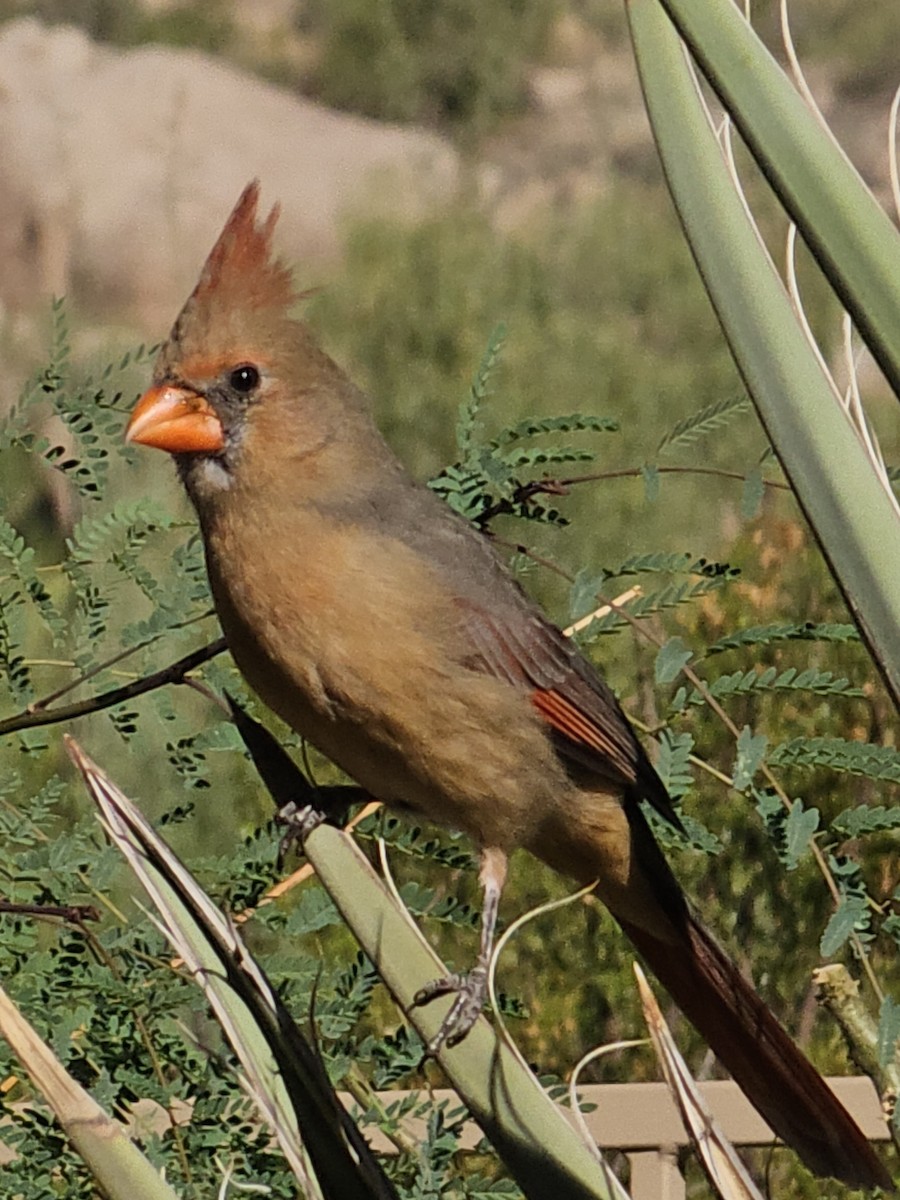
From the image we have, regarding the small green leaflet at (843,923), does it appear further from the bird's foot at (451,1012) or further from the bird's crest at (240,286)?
the bird's crest at (240,286)

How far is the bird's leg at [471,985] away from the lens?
4.02 ft

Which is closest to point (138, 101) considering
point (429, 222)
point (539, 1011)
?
point (429, 222)

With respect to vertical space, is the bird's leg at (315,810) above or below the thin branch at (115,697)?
below

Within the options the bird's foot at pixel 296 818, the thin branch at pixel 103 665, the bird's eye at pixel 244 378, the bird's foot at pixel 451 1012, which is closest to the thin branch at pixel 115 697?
the thin branch at pixel 103 665

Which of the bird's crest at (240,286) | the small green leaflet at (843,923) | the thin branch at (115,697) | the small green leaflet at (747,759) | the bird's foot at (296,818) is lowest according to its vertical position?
the small green leaflet at (843,923)

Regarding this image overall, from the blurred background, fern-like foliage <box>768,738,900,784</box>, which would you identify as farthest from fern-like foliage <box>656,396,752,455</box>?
the blurred background

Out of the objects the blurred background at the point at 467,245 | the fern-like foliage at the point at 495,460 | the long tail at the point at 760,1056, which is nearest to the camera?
the long tail at the point at 760,1056

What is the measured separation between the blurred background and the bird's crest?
59 cm

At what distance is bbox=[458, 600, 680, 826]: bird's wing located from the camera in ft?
6.74

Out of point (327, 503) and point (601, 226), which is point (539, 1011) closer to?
point (327, 503)

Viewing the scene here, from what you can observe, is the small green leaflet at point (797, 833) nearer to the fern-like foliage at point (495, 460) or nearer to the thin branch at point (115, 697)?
the fern-like foliage at point (495, 460)

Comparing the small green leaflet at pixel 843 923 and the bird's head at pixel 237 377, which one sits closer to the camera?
the small green leaflet at pixel 843 923

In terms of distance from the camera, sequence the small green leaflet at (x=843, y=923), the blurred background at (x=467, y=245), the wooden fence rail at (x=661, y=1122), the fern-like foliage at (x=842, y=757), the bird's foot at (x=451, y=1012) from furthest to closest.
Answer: the blurred background at (x=467, y=245), the wooden fence rail at (x=661, y=1122), the fern-like foliage at (x=842, y=757), the small green leaflet at (x=843, y=923), the bird's foot at (x=451, y=1012)

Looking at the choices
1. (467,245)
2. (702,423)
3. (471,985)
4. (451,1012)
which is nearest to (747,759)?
(471,985)
